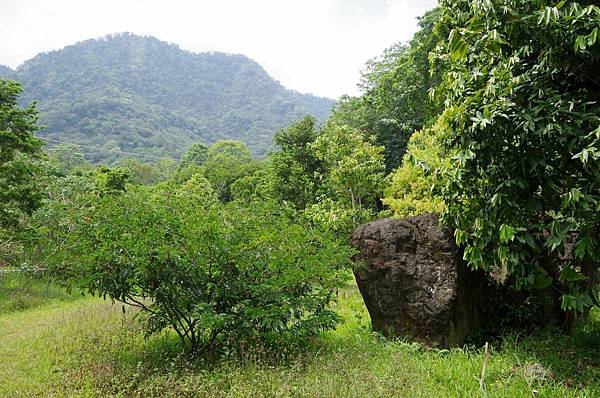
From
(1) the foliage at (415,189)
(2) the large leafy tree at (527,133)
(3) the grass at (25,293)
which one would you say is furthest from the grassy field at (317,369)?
(3) the grass at (25,293)

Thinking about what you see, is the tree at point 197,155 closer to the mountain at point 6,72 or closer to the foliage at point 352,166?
the foliage at point 352,166

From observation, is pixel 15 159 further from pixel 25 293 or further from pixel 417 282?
pixel 417 282

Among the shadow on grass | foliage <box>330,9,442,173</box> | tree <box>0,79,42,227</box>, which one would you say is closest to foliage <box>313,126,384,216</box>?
foliage <box>330,9,442,173</box>

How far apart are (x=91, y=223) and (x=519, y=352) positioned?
5.53m

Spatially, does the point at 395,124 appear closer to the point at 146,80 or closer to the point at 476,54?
the point at 476,54

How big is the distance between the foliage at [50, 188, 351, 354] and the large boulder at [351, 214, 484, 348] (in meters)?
0.90

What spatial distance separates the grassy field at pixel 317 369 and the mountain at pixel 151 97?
62212mm

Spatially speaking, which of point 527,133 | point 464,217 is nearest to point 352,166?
point 464,217

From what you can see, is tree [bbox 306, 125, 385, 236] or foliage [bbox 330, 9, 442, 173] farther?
foliage [bbox 330, 9, 442, 173]

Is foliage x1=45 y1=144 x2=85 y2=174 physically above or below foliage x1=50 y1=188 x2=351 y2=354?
above

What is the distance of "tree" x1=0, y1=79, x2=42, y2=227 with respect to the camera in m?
13.5

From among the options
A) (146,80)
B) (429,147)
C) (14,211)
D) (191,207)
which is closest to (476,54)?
(191,207)

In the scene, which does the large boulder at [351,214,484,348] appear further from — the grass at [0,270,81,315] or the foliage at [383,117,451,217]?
the grass at [0,270,81,315]

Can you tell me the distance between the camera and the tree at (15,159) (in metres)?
13.5
